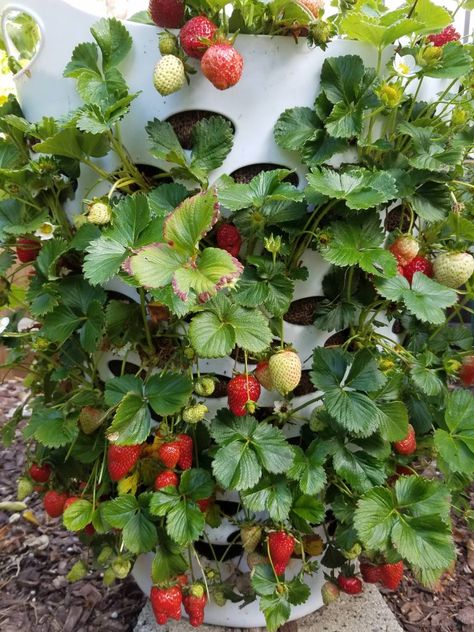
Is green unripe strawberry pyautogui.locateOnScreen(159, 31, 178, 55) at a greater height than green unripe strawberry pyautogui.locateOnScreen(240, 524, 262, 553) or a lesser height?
greater

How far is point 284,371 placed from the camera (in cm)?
69

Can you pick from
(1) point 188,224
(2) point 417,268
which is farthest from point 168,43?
(2) point 417,268

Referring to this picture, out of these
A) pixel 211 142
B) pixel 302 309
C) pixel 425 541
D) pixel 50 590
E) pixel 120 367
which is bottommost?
pixel 50 590

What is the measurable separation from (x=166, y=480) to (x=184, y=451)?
0.05 m

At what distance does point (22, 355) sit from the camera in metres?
0.87

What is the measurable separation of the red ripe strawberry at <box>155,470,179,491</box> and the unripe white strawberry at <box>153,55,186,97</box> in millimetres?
511

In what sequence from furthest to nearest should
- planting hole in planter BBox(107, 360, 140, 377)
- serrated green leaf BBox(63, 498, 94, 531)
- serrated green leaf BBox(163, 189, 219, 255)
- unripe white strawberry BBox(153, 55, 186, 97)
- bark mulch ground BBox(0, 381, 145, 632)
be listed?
bark mulch ground BBox(0, 381, 145, 632), planting hole in planter BBox(107, 360, 140, 377), serrated green leaf BBox(63, 498, 94, 531), unripe white strawberry BBox(153, 55, 186, 97), serrated green leaf BBox(163, 189, 219, 255)

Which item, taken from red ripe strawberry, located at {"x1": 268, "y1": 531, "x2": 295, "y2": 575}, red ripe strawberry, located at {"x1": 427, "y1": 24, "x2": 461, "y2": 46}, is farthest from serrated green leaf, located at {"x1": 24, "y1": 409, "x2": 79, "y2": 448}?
red ripe strawberry, located at {"x1": 427, "y1": 24, "x2": 461, "y2": 46}

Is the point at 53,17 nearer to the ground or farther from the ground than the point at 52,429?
farther from the ground

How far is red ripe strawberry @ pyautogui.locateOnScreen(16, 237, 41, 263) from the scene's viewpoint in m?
0.79

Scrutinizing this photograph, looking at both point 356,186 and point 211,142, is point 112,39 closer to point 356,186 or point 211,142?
point 211,142

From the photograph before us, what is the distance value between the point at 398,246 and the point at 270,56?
1.05 feet

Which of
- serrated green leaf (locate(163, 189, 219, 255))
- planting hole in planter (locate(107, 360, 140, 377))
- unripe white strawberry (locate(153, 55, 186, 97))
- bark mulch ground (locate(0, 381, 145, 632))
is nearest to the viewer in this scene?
serrated green leaf (locate(163, 189, 219, 255))

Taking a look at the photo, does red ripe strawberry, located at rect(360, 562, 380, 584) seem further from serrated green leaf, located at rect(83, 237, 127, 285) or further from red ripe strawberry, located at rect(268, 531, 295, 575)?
serrated green leaf, located at rect(83, 237, 127, 285)
